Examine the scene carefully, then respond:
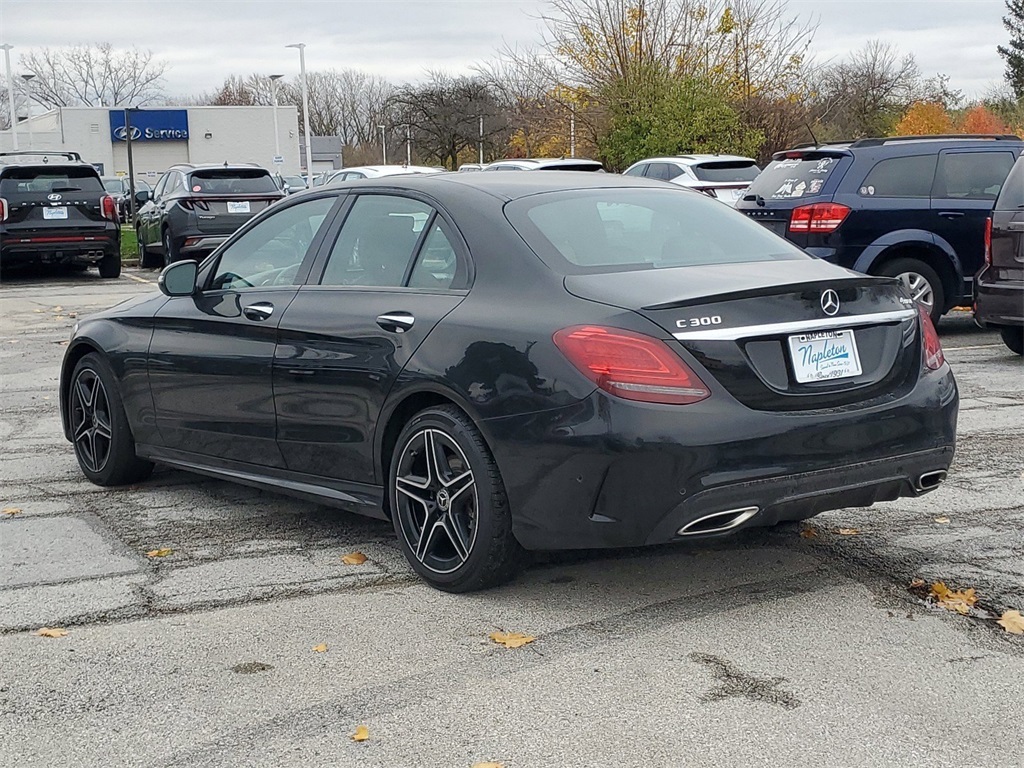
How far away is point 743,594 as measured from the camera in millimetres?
4715

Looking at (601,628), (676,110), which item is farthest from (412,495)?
(676,110)

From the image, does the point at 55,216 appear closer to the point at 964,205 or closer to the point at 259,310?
the point at 964,205

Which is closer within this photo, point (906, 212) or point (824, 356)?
point (824, 356)

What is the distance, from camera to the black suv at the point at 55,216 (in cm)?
1908

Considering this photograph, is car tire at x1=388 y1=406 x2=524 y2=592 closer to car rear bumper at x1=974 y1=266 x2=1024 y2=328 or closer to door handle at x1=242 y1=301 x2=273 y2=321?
door handle at x1=242 y1=301 x2=273 y2=321

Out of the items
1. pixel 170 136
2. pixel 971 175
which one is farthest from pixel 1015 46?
pixel 971 175

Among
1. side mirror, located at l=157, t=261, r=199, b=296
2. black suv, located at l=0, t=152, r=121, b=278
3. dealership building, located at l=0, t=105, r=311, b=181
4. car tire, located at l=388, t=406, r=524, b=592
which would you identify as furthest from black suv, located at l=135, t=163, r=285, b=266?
dealership building, located at l=0, t=105, r=311, b=181

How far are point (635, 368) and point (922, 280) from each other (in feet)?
26.5

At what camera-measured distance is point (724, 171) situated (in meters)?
21.0

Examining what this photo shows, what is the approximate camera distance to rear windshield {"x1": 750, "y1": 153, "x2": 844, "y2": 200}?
11.8 m

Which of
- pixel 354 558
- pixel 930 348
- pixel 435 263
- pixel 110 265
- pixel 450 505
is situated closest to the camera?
pixel 450 505

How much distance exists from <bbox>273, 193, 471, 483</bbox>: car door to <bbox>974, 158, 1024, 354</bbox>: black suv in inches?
238

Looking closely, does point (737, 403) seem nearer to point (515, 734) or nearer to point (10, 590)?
point (515, 734)

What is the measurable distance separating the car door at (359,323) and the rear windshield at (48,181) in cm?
1512
